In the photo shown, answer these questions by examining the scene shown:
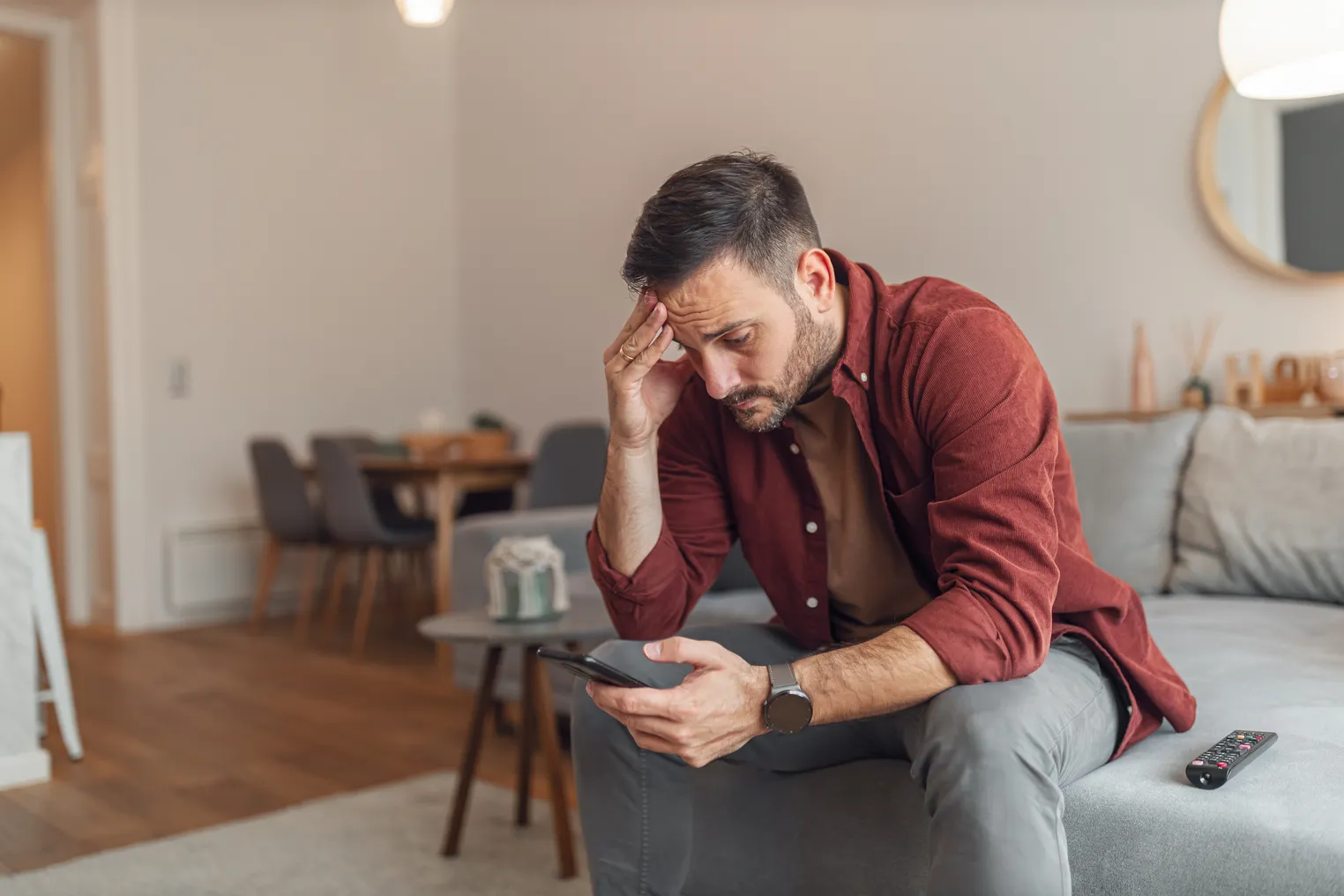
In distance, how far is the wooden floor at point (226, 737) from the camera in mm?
2418

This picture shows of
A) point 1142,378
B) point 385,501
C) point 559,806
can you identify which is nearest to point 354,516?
point 385,501

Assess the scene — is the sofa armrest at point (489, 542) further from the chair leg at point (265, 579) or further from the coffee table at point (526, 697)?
the chair leg at point (265, 579)

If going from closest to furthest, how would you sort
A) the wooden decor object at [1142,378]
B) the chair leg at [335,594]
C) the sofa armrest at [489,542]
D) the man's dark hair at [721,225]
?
the man's dark hair at [721,225], the sofa armrest at [489,542], the wooden decor object at [1142,378], the chair leg at [335,594]

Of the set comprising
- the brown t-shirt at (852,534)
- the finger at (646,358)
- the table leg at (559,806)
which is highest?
the finger at (646,358)

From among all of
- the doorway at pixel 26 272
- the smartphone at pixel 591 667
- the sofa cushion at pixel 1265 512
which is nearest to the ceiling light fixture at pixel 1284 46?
the sofa cushion at pixel 1265 512

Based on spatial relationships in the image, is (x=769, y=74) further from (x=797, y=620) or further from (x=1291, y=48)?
(x=797, y=620)

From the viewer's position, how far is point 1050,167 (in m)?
3.68

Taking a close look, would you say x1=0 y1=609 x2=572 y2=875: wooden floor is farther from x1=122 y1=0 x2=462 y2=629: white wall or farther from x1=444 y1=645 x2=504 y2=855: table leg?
x1=122 y1=0 x2=462 y2=629: white wall

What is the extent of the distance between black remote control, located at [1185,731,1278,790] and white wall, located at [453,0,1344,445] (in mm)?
2195

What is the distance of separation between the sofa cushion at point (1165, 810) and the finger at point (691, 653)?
0.36m

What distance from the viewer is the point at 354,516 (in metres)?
4.34

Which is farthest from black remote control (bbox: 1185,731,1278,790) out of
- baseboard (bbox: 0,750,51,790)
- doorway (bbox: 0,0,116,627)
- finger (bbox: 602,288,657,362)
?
doorway (bbox: 0,0,116,627)

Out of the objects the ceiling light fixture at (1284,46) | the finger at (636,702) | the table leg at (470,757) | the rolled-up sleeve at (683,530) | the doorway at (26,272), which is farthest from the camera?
the doorway at (26,272)

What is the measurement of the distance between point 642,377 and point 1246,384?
232cm
